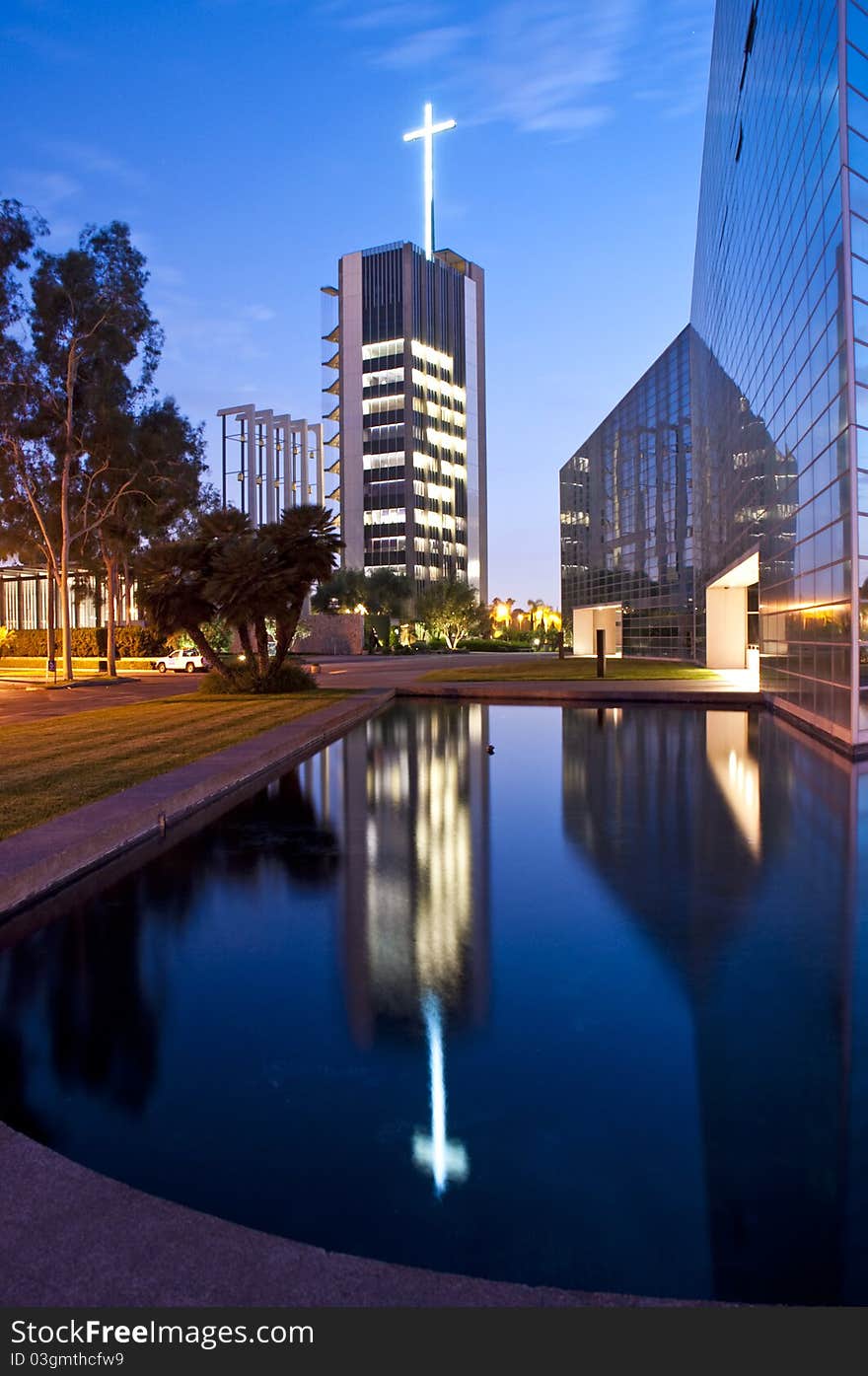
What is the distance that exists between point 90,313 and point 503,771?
35165 millimetres

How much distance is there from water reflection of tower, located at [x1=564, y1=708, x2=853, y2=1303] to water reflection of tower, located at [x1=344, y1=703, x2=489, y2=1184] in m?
1.13

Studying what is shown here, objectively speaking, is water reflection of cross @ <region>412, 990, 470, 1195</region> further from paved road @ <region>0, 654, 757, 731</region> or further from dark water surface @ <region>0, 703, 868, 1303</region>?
paved road @ <region>0, 654, 757, 731</region>

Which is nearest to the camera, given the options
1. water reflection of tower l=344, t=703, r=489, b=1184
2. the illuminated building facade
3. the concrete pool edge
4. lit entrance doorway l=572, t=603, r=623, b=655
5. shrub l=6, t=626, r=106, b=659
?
the concrete pool edge

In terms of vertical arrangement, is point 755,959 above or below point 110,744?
below

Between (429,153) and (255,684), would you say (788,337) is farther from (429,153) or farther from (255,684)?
(429,153)

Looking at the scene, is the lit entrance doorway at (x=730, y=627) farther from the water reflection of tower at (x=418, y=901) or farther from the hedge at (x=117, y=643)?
the water reflection of tower at (x=418, y=901)

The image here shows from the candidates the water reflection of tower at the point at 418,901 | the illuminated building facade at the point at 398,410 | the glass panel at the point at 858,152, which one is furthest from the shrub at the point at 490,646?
the water reflection of tower at the point at 418,901

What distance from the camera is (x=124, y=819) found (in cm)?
1020

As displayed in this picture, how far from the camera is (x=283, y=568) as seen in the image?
28891 millimetres

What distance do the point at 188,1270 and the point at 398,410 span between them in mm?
133154

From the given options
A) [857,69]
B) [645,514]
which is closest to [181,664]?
[645,514]

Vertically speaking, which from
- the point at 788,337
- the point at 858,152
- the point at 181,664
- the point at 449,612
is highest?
the point at 858,152

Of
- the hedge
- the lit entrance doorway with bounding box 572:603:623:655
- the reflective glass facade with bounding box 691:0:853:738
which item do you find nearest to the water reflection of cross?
the reflective glass facade with bounding box 691:0:853:738

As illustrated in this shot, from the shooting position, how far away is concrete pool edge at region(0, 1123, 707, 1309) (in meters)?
2.90
